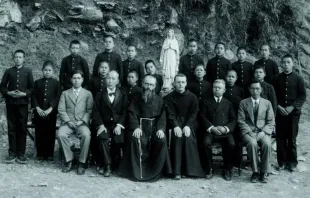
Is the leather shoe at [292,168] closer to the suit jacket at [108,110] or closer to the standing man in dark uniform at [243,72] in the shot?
the standing man in dark uniform at [243,72]

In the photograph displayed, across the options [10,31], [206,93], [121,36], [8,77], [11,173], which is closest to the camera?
[11,173]

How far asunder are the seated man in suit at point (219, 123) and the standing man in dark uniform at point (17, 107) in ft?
10.5

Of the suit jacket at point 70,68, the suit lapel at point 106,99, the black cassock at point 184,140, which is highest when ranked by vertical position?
the suit jacket at point 70,68

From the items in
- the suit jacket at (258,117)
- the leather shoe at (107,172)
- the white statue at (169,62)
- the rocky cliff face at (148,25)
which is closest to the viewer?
the leather shoe at (107,172)

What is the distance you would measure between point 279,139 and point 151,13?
6.26 metres

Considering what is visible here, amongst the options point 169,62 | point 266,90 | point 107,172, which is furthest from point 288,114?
point 169,62

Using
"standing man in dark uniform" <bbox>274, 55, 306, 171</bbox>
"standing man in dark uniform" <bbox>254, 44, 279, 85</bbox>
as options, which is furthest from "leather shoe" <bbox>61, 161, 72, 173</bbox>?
"standing man in dark uniform" <bbox>254, 44, 279, 85</bbox>

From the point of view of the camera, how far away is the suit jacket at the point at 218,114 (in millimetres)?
6896

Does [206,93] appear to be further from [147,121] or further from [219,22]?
A: [219,22]

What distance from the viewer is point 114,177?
257 inches

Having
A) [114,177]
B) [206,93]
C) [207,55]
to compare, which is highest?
[207,55]

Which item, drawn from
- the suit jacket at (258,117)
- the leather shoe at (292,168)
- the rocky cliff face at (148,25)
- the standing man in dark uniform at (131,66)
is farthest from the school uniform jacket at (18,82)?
the leather shoe at (292,168)

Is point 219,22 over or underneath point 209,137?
over

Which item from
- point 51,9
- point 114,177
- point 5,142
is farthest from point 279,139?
point 51,9
